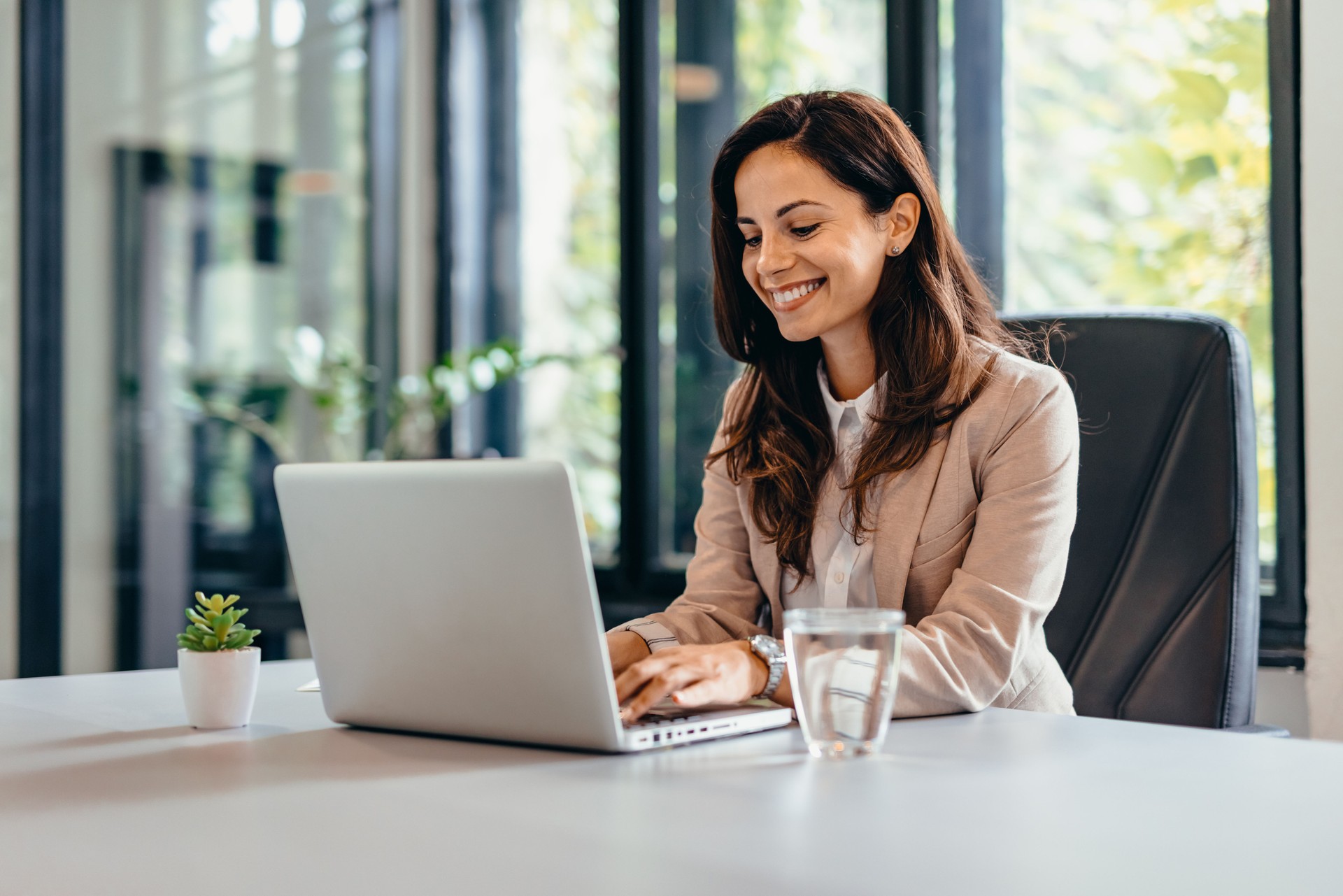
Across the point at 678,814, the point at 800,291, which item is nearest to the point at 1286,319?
the point at 800,291

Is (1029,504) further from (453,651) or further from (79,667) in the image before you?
(79,667)

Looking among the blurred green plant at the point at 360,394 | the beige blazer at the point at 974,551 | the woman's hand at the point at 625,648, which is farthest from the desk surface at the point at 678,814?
the blurred green plant at the point at 360,394

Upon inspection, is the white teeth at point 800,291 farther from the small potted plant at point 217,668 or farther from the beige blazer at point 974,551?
the small potted plant at point 217,668

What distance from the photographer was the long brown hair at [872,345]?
152cm

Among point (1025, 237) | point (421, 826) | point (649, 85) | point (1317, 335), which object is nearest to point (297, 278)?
point (649, 85)

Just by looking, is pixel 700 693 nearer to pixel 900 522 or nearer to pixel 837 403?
pixel 900 522

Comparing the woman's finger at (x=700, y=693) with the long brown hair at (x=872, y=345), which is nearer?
the woman's finger at (x=700, y=693)

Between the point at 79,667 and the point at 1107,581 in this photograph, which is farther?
the point at 79,667

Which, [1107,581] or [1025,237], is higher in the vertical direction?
[1025,237]

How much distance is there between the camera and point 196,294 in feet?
11.5

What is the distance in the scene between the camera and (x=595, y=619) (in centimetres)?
89

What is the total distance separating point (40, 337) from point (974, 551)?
2.68 meters

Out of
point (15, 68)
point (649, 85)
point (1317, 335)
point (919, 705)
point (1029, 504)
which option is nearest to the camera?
point (919, 705)

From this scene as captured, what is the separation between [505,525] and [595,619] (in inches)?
3.6
